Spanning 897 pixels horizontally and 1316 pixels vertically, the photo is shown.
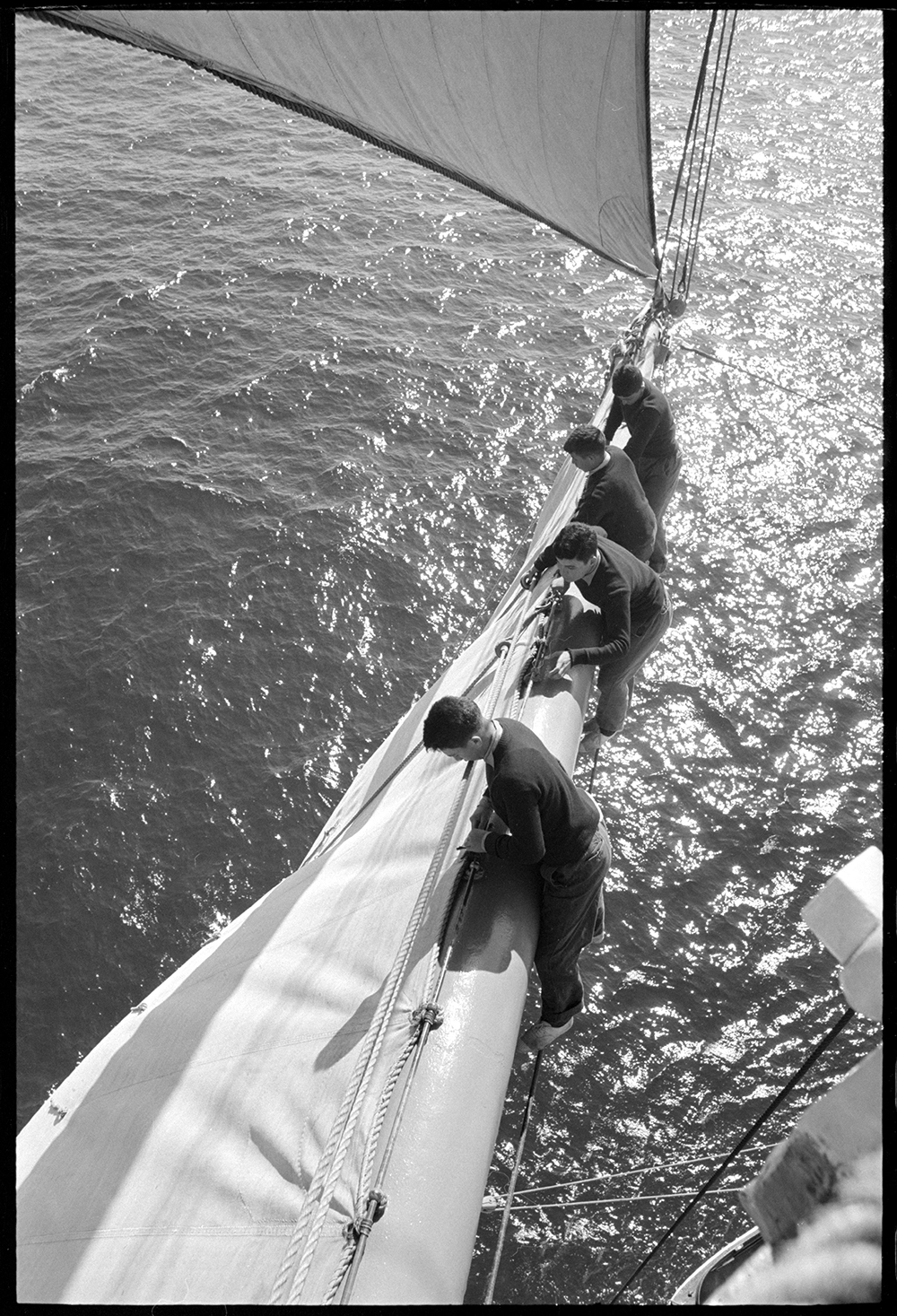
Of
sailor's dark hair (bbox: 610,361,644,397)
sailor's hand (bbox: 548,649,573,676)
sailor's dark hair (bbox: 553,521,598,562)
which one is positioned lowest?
sailor's hand (bbox: 548,649,573,676)

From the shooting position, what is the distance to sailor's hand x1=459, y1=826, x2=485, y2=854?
5.28m

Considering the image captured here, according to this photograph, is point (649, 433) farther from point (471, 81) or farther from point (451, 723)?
point (451, 723)

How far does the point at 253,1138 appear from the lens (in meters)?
4.59

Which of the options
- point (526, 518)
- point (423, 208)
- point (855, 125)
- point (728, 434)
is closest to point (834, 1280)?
point (526, 518)

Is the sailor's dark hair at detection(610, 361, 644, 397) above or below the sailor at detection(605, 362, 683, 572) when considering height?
above

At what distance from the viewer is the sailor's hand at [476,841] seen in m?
5.28

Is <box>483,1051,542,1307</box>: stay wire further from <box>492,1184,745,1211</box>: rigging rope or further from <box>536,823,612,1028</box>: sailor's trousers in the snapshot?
<box>492,1184,745,1211</box>: rigging rope

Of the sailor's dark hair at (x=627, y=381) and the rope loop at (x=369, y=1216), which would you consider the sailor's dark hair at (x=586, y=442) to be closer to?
the sailor's dark hair at (x=627, y=381)

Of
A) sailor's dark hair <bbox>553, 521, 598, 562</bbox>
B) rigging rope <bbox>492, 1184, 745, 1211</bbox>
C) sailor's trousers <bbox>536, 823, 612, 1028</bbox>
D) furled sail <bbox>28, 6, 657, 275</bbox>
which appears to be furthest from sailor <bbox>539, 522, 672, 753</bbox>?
rigging rope <bbox>492, 1184, 745, 1211</bbox>

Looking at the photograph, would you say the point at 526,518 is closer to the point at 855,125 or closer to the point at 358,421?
the point at 358,421

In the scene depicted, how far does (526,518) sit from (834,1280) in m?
13.0

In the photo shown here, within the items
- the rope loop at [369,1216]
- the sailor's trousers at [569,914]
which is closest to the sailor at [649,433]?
the sailor's trousers at [569,914]

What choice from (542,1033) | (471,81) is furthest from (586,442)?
(542,1033)

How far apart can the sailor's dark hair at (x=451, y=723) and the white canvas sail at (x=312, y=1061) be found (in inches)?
36.0
